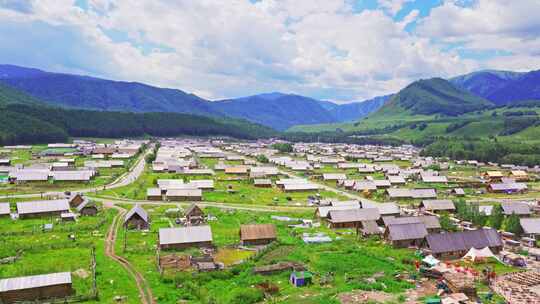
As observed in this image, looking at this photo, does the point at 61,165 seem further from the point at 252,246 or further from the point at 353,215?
the point at 353,215

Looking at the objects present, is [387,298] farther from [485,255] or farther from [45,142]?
[45,142]

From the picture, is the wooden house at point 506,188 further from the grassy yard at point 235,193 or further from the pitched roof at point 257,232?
the pitched roof at point 257,232

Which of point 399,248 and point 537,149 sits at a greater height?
point 537,149

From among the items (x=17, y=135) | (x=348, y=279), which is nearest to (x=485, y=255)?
(x=348, y=279)

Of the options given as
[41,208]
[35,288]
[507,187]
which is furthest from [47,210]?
[507,187]

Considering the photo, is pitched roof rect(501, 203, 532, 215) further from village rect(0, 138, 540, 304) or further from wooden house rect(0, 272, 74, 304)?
wooden house rect(0, 272, 74, 304)

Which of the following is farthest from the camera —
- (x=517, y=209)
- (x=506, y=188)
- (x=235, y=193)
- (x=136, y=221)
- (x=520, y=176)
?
(x=520, y=176)
